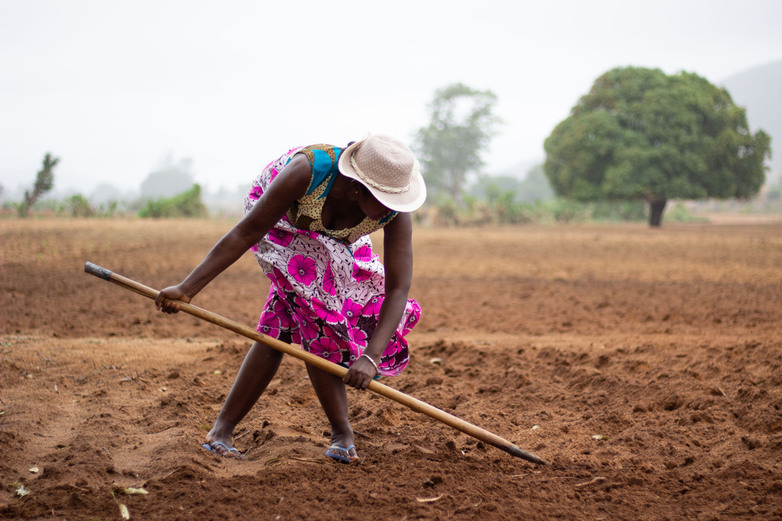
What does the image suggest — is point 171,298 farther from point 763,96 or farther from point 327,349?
point 763,96

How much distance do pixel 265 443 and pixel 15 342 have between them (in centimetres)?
286

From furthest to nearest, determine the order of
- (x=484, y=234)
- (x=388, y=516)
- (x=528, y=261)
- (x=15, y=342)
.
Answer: (x=484, y=234), (x=528, y=261), (x=15, y=342), (x=388, y=516)

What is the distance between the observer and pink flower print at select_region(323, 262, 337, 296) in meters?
2.79

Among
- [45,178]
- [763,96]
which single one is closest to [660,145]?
[45,178]

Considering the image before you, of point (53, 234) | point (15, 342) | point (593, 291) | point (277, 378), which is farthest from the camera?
point (53, 234)

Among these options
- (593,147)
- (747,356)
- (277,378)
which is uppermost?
(593,147)

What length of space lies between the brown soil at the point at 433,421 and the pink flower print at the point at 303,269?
761 millimetres

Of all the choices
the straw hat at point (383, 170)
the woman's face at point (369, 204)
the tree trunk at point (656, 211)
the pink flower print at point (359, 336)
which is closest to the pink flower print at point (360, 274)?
the pink flower print at point (359, 336)

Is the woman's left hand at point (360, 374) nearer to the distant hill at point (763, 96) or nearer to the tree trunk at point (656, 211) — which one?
the tree trunk at point (656, 211)

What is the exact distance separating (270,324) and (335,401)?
0.43 m

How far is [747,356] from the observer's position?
4.41m

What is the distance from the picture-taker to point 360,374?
2.65 meters

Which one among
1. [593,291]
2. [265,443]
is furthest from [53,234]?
[265,443]

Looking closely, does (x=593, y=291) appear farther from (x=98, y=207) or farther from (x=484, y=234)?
(x=98, y=207)
